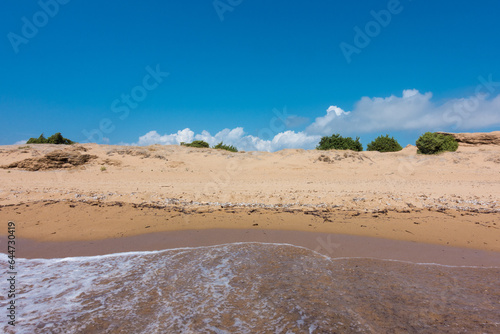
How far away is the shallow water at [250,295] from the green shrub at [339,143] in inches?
1191

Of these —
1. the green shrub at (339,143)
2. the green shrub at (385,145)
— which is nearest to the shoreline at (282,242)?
the green shrub at (339,143)

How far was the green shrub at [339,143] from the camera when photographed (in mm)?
33319

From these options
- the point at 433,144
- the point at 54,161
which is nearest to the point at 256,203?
the point at 54,161

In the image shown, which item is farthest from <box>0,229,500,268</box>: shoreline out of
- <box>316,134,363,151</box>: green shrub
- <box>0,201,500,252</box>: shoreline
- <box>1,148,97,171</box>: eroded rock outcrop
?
<box>316,134,363,151</box>: green shrub

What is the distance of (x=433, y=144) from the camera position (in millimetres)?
23922

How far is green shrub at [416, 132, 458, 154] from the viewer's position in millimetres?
23859

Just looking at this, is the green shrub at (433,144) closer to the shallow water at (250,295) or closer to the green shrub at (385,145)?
the green shrub at (385,145)

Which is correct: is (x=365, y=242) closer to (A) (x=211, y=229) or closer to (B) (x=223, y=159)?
(A) (x=211, y=229)

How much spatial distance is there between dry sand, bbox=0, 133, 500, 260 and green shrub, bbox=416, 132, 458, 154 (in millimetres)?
5167

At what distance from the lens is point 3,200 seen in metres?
9.61

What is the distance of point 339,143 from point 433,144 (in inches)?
441

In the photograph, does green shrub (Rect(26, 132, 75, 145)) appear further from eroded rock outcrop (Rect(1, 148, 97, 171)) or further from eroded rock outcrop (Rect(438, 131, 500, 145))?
eroded rock outcrop (Rect(438, 131, 500, 145))

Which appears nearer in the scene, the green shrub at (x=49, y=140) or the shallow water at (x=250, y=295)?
the shallow water at (x=250, y=295)

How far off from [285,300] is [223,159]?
747 inches
